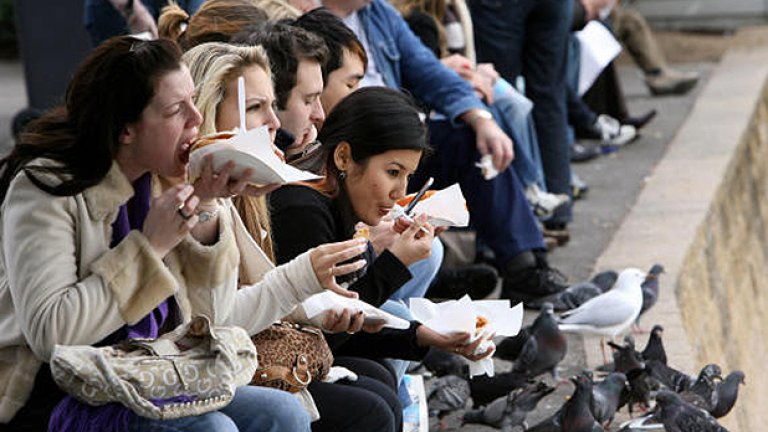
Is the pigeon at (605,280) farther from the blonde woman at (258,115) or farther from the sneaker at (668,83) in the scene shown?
the sneaker at (668,83)

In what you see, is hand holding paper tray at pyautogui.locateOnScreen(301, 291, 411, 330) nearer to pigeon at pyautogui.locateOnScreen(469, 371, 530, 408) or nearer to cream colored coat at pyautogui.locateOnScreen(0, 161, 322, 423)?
cream colored coat at pyautogui.locateOnScreen(0, 161, 322, 423)

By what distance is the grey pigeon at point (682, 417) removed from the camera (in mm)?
5137

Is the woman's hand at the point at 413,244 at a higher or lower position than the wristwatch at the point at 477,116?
higher

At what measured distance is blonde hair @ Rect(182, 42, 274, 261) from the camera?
3.89 m

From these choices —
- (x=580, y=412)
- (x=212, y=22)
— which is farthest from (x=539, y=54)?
(x=212, y=22)

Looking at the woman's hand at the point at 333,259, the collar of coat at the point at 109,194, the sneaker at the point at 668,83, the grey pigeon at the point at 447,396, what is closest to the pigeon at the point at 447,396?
the grey pigeon at the point at 447,396

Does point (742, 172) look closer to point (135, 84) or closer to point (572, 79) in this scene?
point (572, 79)

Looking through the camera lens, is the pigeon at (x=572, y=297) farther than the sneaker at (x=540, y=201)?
No

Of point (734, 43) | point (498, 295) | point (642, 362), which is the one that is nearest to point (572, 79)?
point (498, 295)

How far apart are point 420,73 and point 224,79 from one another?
2421 mm

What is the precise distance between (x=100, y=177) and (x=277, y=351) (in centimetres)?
71

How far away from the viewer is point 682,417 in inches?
204

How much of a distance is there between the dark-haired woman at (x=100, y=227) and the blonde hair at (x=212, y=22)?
1145mm

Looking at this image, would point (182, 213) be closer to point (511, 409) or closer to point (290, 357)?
point (290, 357)
